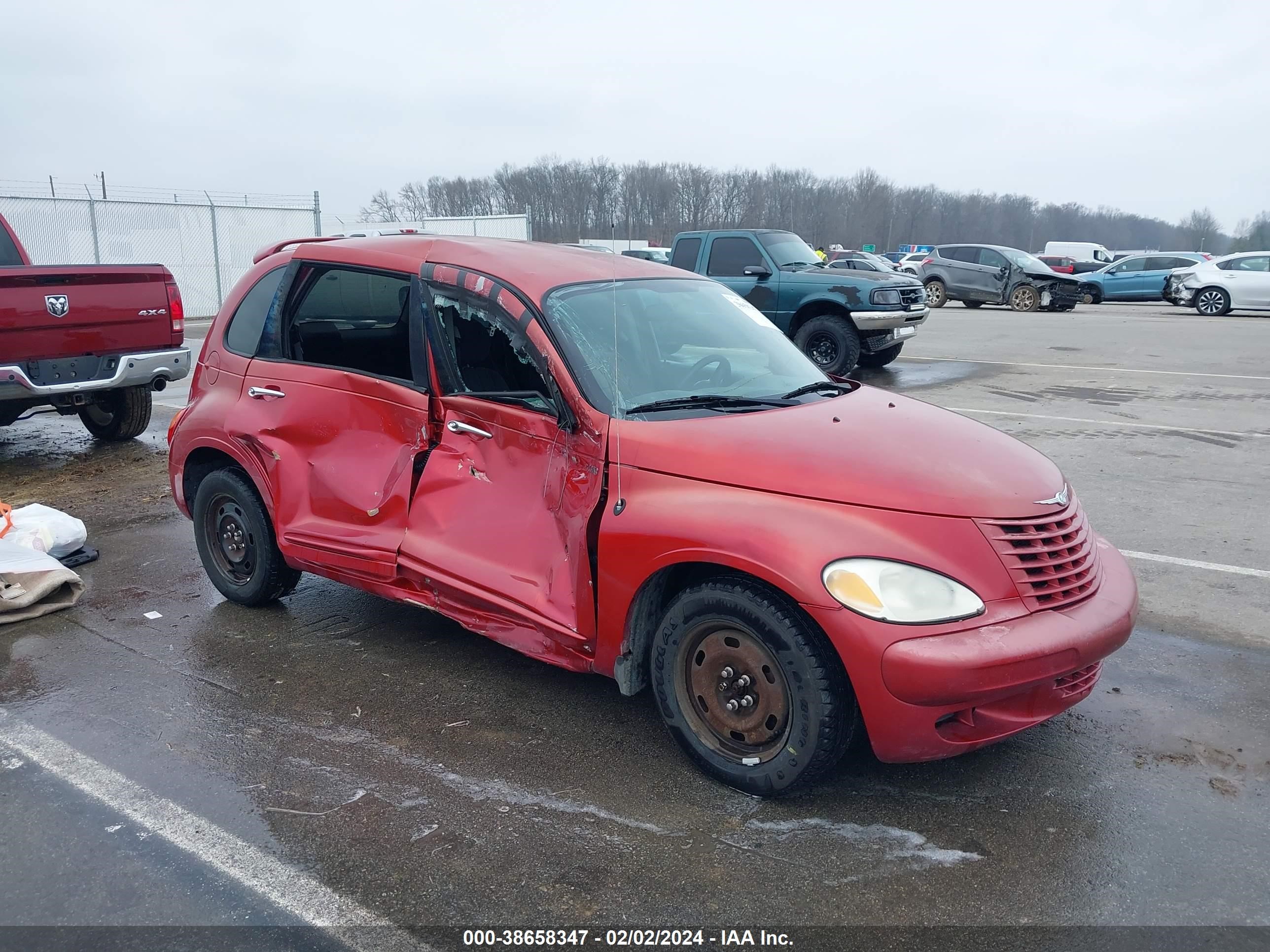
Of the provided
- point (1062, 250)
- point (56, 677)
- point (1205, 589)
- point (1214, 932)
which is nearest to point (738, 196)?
point (1205, 589)

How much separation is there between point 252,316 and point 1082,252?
51.9 metres

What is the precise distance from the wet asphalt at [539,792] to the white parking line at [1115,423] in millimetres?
4714

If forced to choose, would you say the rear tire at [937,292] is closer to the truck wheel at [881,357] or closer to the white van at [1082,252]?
the truck wheel at [881,357]

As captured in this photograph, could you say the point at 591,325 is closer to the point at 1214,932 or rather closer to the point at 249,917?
the point at 249,917

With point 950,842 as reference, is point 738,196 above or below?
above

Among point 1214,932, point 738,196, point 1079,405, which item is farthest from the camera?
point 1079,405

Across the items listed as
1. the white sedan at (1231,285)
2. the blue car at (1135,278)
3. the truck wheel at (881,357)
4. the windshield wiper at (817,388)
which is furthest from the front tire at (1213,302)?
the windshield wiper at (817,388)

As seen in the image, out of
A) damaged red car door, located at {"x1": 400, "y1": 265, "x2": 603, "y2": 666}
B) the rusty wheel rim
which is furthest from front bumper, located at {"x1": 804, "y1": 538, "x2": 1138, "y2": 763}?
Answer: damaged red car door, located at {"x1": 400, "y1": 265, "x2": 603, "y2": 666}

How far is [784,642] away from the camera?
3016mm

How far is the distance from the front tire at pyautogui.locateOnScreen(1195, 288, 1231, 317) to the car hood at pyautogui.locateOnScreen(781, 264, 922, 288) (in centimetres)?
1560

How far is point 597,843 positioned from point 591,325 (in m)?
1.95

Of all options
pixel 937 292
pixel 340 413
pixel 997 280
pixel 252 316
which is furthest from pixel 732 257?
pixel 937 292

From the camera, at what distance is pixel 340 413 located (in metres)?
4.32

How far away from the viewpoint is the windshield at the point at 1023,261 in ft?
81.1
